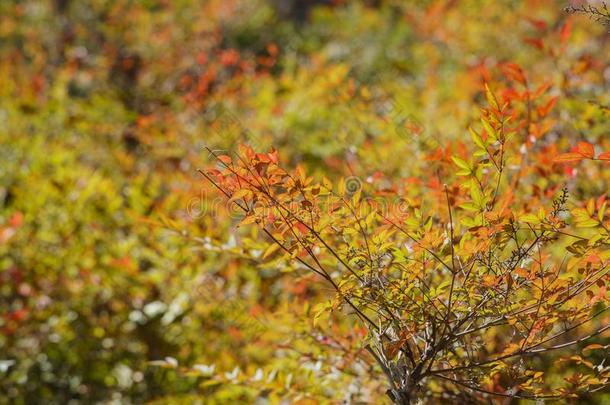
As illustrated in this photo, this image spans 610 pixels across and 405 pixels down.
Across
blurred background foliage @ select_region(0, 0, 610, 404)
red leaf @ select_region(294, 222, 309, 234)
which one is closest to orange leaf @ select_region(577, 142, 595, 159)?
red leaf @ select_region(294, 222, 309, 234)

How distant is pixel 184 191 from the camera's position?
4332mm

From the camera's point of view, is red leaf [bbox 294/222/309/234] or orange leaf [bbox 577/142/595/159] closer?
orange leaf [bbox 577/142/595/159]

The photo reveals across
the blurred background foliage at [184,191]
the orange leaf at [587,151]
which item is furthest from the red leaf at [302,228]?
the orange leaf at [587,151]

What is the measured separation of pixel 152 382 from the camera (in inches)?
150

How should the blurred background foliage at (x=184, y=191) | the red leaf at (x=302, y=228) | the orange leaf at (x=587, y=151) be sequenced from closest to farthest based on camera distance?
the orange leaf at (x=587, y=151) → the red leaf at (x=302, y=228) → the blurred background foliage at (x=184, y=191)

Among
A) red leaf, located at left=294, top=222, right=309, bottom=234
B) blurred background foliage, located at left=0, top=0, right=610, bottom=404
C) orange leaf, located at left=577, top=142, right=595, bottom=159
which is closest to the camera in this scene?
orange leaf, located at left=577, top=142, right=595, bottom=159

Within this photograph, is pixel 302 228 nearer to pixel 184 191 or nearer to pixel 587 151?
pixel 587 151

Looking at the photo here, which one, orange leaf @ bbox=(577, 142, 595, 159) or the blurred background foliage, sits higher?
the blurred background foliage

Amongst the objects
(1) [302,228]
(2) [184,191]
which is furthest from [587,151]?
(2) [184,191]

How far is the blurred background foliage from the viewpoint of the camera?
3.00m

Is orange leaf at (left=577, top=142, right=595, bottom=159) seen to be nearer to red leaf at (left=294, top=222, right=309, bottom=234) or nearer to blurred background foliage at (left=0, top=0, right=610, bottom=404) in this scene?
red leaf at (left=294, top=222, right=309, bottom=234)

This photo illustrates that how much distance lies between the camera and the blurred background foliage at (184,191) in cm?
300

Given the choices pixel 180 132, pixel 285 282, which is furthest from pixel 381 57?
pixel 285 282

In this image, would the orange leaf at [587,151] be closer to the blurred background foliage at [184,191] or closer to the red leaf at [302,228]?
the red leaf at [302,228]
